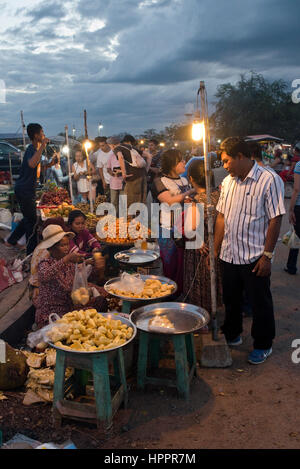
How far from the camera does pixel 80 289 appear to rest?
161 inches

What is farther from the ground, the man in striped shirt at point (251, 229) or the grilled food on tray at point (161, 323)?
the man in striped shirt at point (251, 229)

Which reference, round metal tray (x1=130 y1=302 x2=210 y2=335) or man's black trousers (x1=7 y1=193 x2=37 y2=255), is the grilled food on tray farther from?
man's black trousers (x1=7 y1=193 x2=37 y2=255)

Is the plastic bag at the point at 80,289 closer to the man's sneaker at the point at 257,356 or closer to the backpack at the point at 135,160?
the man's sneaker at the point at 257,356

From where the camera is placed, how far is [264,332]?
396 centimetres

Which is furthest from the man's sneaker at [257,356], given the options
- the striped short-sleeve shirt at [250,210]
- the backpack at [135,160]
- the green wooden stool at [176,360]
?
the backpack at [135,160]

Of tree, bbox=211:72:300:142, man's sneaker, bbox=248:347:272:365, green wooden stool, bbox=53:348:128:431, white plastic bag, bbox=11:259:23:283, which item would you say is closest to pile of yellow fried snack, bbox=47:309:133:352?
green wooden stool, bbox=53:348:128:431

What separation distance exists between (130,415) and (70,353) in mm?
786

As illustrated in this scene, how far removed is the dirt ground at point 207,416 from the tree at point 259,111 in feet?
128

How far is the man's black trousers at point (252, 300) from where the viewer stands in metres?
3.86

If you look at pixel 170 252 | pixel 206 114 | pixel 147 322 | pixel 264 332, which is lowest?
pixel 264 332

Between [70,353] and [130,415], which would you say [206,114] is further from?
[130,415]

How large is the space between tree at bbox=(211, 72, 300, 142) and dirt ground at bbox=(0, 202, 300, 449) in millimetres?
39081

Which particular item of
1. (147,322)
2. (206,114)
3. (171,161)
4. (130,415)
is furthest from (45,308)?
(206,114)
